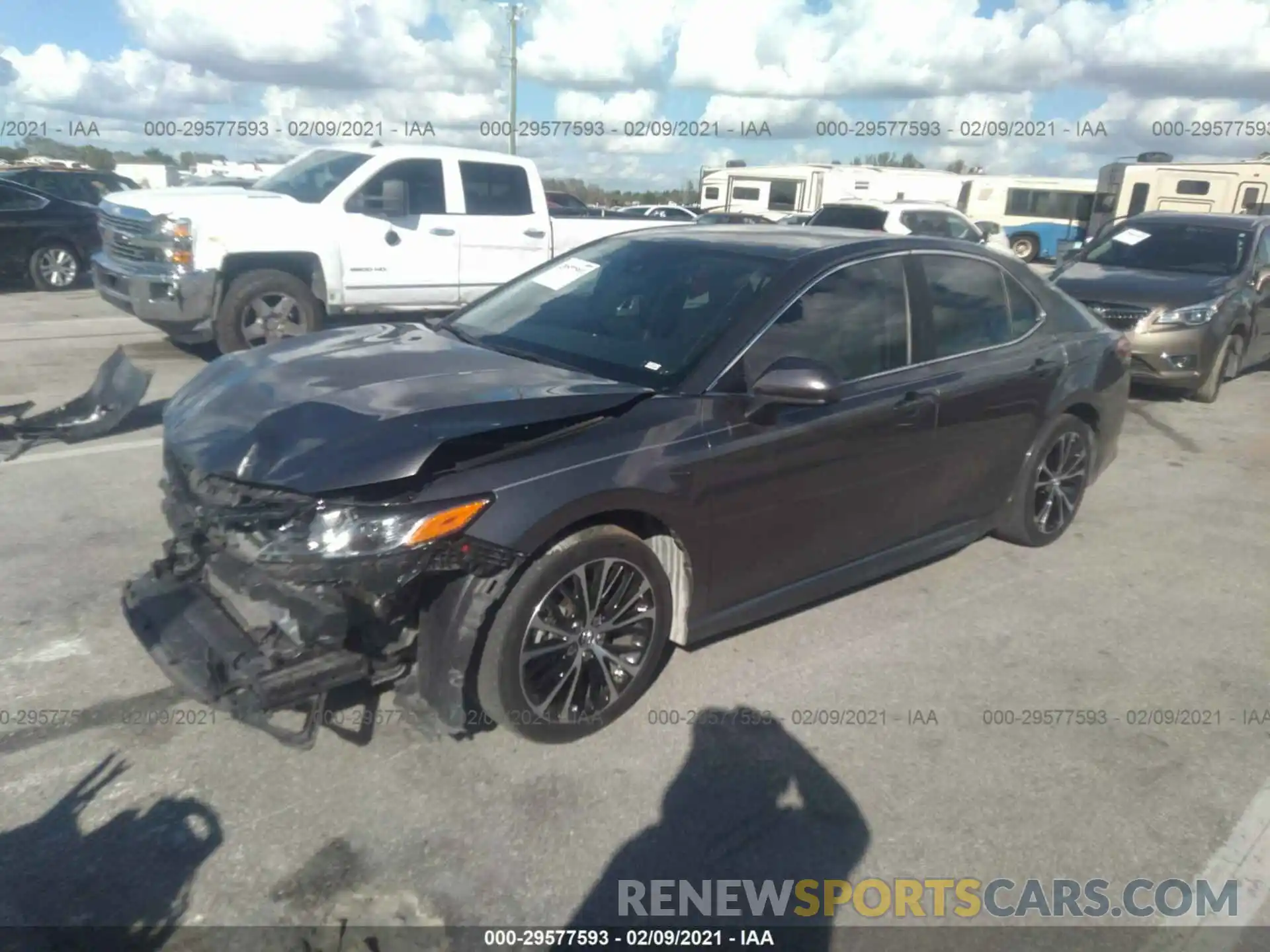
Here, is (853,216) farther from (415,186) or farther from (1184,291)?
(415,186)

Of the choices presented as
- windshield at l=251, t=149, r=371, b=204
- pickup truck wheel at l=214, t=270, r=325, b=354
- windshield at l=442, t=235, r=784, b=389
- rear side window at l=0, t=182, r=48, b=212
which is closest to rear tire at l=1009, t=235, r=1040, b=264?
windshield at l=251, t=149, r=371, b=204

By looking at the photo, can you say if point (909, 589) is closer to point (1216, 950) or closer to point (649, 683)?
point (649, 683)

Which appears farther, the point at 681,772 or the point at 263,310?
the point at 263,310

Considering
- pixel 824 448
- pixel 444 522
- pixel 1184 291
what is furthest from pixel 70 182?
pixel 444 522

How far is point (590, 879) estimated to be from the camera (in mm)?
2869

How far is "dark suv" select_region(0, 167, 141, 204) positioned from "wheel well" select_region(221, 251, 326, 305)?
7848mm

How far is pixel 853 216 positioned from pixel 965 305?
1286 cm

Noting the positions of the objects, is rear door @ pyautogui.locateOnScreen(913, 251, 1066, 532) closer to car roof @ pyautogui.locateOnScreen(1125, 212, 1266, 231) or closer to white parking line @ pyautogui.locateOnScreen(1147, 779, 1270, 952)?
white parking line @ pyautogui.locateOnScreen(1147, 779, 1270, 952)

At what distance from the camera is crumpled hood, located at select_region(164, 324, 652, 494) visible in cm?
303

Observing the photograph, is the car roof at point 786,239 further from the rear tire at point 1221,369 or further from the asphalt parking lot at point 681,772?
the rear tire at point 1221,369

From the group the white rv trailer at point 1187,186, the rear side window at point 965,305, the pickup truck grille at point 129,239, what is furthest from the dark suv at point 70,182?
the white rv trailer at point 1187,186

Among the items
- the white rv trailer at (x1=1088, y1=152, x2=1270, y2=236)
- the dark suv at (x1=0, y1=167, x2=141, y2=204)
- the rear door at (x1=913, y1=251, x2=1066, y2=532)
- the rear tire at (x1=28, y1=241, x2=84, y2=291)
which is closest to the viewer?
the rear door at (x1=913, y1=251, x2=1066, y2=532)

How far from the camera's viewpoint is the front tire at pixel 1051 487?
519cm

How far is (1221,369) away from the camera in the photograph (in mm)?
9797
